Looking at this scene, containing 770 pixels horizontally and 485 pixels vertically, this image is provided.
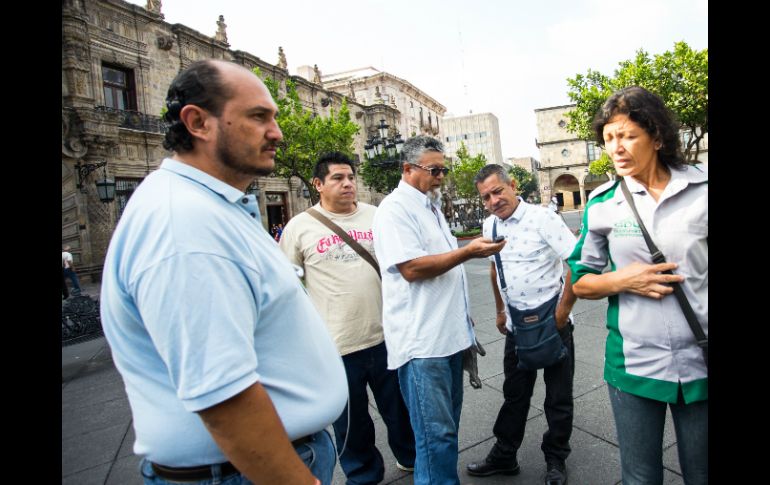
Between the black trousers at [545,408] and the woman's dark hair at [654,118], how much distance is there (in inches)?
56.4

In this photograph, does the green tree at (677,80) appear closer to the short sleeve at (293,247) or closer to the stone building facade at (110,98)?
the short sleeve at (293,247)

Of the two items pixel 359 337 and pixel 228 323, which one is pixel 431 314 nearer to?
pixel 359 337

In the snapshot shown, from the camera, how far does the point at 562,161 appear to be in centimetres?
5238

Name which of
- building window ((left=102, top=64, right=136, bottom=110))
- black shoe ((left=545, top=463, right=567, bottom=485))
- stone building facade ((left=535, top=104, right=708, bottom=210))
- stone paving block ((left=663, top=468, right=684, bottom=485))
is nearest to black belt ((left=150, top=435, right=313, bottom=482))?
black shoe ((left=545, top=463, right=567, bottom=485))

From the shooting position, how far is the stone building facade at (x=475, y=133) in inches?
3492

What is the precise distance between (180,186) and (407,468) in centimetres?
255

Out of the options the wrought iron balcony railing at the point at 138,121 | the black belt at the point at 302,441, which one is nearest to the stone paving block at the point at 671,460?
the black belt at the point at 302,441

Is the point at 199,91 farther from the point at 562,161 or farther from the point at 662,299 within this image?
the point at 562,161

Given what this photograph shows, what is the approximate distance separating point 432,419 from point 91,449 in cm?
318

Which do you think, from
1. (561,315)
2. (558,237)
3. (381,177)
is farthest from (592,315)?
(381,177)

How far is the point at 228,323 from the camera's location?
101cm
